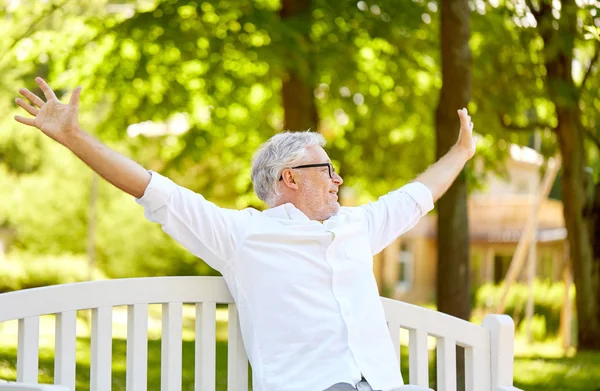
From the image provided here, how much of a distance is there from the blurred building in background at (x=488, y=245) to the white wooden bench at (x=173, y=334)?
3195 cm

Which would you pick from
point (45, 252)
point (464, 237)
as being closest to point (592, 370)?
point (464, 237)

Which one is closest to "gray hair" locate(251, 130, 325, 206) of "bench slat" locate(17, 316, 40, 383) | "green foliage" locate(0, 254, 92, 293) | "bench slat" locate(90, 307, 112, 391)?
"bench slat" locate(90, 307, 112, 391)

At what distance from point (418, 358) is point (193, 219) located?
1011mm

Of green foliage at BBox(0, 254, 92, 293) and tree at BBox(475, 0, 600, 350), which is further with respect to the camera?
green foliage at BBox(0, 254, 92, 293)

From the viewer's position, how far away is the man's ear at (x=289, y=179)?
3.59 metres

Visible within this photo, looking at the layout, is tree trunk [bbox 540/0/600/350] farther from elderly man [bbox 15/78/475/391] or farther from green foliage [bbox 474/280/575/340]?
elderly man [bbox 15/78/475/391]

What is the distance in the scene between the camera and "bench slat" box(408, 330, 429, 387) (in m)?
3.61

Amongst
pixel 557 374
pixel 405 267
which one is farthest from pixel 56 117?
pixel 405 267

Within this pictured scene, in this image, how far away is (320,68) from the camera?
9.95 meters

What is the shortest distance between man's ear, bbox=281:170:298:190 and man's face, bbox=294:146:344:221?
0.05 ft

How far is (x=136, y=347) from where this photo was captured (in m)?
3.22

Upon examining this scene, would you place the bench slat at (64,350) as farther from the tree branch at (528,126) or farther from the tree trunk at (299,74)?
the tree branch at (528,126)

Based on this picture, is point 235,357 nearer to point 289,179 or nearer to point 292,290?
point 292,290

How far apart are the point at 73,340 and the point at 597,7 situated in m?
3.12
